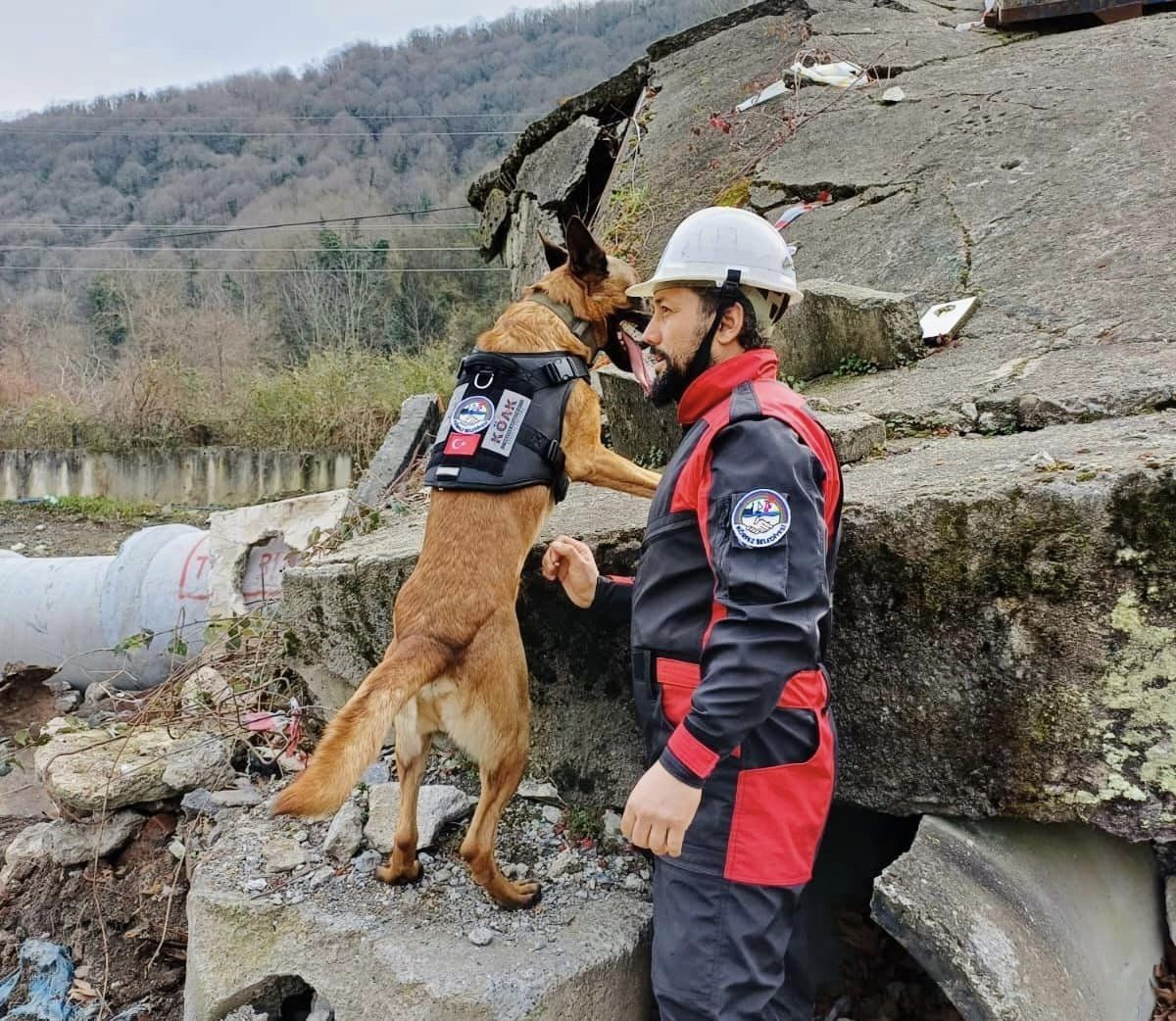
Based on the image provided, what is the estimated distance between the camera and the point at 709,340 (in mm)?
2047

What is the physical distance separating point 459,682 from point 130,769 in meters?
2.01

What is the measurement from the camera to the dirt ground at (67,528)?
12.2 m

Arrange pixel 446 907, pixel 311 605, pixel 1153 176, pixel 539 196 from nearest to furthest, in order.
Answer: pixel 446 907
pixel 311 605
pixel 1153 176
pixel 539 196

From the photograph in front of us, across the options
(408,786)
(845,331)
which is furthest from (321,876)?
(845,331)

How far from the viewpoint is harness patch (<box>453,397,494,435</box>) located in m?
2.69

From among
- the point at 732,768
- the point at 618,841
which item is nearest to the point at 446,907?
the point at 618,841

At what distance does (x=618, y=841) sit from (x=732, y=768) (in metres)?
1.14

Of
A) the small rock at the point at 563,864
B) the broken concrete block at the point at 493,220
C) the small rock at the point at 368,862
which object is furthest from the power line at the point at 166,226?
the small rock at the point at 563,864

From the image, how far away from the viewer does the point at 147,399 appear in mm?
15859

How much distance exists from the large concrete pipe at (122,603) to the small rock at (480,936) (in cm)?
377

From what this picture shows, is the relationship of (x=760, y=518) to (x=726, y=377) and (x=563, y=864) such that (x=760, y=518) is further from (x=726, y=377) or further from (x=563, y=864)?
(x=563, y=864)

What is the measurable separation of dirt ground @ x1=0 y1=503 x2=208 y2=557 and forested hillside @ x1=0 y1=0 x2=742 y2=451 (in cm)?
188

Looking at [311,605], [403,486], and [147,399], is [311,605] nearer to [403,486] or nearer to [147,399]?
[403,486]

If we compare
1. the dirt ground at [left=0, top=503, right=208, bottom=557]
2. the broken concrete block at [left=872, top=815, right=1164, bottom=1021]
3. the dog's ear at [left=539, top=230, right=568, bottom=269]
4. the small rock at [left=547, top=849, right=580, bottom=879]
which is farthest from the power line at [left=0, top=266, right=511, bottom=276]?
the broken concrete block at [left=872, top=815, right=1164, bottom=1021]
